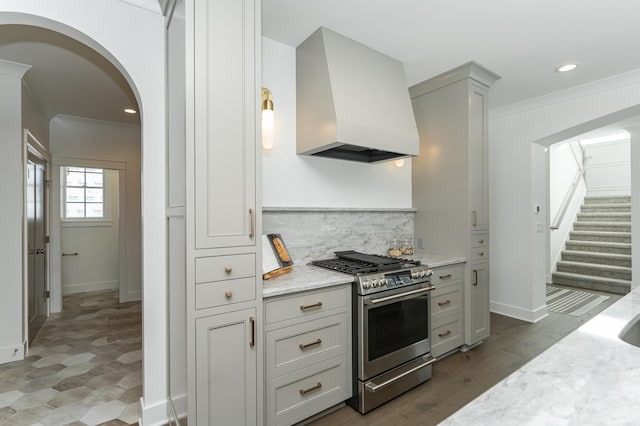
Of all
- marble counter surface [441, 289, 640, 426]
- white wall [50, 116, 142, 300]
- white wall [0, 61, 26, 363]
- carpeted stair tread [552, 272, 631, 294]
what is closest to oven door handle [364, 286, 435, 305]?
marble counter surface [441, 289, 640, 426]

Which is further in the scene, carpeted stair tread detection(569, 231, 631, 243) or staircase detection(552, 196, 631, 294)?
carpeted stair tread detection(569, 231, 631, 243)

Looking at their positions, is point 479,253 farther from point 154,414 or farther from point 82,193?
point 82,193

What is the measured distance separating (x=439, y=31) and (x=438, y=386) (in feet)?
9.08

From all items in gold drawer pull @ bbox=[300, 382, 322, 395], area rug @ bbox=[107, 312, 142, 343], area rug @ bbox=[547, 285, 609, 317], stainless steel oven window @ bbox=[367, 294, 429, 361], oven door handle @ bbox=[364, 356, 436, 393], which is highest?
stainless steel oven window @ bbox=[367, 294, 429, 361]

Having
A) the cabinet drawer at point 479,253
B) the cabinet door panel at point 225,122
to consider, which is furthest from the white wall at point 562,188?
the cabinet door panel at point 225,122

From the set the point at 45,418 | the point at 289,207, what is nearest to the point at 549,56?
the point at 289,207

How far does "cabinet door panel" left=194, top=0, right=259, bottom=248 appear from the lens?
64.8 inches

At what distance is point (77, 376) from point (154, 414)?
1.23 metres

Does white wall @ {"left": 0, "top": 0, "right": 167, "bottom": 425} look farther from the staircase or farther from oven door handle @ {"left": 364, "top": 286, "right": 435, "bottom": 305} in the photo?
the staircase

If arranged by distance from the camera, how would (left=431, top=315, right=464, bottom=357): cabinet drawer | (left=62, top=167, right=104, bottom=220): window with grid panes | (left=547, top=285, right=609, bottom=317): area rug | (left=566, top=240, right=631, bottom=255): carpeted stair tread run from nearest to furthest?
(left=431, top=315, right=464, bottom=357): cabinet drawer
(left=547, top=285, right=609, bottom=317): area rug
(left=62, top=167, right=104, bottom=220): window with grid panes
(left=566, top=240, right=631, bottom=255): carpeted stair tread

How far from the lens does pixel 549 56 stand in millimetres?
2830

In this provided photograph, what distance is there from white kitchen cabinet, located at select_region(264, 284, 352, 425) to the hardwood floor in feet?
0.70

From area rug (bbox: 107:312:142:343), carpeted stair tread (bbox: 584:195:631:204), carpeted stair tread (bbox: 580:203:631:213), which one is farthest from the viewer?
carpeted stair tread (bbox: 584:195:631:204)

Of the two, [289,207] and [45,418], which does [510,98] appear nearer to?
[289,207]
